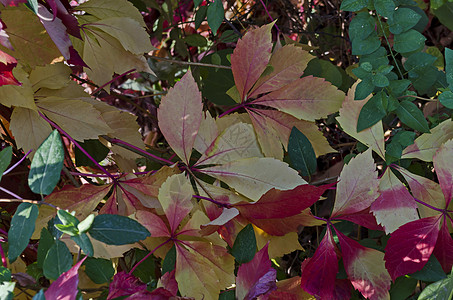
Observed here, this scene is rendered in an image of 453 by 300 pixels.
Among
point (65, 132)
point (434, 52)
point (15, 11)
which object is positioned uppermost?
point (15, 11)

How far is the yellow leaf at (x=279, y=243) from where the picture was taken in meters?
0.62

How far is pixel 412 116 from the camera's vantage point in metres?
0.62

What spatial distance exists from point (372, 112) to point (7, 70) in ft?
1.53

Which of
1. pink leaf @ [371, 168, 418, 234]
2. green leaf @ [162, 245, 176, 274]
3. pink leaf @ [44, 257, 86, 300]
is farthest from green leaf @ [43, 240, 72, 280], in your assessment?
pink leaf @ [371, 168, 418, 234]

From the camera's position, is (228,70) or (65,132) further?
(228,70)

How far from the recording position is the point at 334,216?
1.99ft

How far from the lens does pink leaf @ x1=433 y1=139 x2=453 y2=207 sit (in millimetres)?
603

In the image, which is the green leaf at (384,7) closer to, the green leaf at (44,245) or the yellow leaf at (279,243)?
the yellow leaf at (279,243)

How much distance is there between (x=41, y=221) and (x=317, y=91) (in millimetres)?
392

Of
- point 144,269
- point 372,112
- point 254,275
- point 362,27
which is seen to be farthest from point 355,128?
point 144,269

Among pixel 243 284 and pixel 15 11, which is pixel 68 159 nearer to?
pixel 15 11

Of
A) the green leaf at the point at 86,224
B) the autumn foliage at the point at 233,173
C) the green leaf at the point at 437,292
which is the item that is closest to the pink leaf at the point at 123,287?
the autumn foliage at the point at 233,173

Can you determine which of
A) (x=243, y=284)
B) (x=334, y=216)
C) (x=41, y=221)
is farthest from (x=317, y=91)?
(x=41, y=221)

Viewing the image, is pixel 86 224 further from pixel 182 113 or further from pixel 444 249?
pixel 444 249
